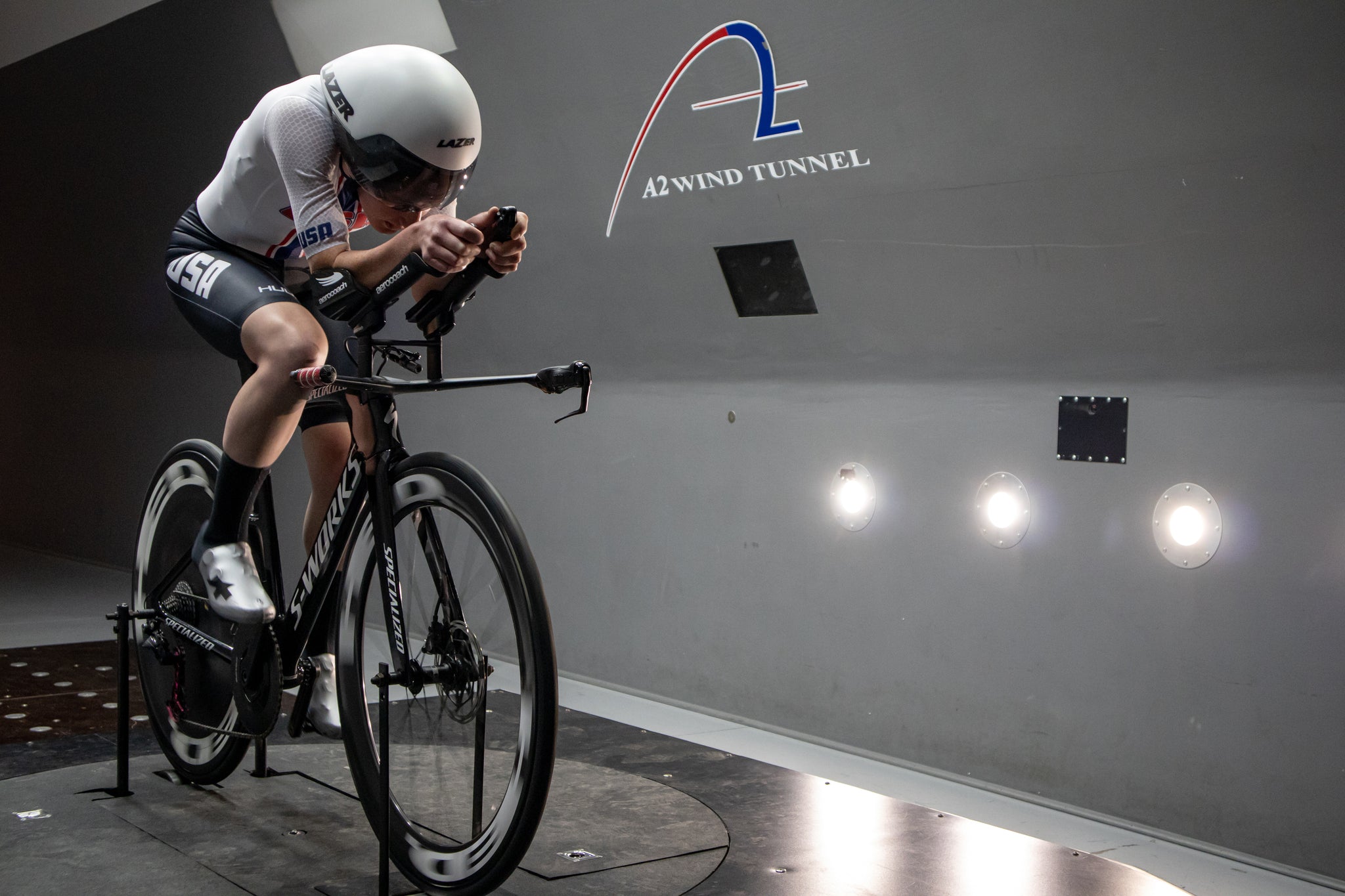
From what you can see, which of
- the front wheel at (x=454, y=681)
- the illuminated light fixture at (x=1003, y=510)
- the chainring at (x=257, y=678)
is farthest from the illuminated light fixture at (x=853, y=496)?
the chainring at (x=257, y=678)

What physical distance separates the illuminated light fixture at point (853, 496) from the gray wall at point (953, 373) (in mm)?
39

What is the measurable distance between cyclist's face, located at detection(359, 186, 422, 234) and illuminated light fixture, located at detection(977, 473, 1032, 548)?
1.71m

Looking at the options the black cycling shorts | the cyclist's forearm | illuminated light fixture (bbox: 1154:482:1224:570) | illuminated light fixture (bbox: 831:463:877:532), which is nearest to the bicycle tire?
the black cycling shorts

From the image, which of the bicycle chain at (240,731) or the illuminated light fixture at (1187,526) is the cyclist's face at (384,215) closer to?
the bicycle chain at (240,731)

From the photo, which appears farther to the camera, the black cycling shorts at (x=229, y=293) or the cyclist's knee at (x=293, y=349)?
the black cycling shorts at (x=229, y=293)

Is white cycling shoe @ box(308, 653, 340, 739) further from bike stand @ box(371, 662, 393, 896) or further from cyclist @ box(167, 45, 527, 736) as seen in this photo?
bike stand @ box(371, 662, 393, 896)

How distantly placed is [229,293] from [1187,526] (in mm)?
2137

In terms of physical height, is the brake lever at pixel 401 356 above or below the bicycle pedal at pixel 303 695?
above

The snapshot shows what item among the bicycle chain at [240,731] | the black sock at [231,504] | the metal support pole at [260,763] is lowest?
the metal support pole at [260,763]

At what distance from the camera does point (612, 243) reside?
3.81 m

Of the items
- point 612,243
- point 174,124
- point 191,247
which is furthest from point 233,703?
point 174,124

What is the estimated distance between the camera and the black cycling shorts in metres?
2.19

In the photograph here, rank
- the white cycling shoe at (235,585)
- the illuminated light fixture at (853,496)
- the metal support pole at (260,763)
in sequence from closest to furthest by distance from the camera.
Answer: the white cycling shoe at (235,585) < the metal support pole at (260,763) < the illuminated light fixture at (853,496)

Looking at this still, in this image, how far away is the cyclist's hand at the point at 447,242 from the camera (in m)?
1.72
